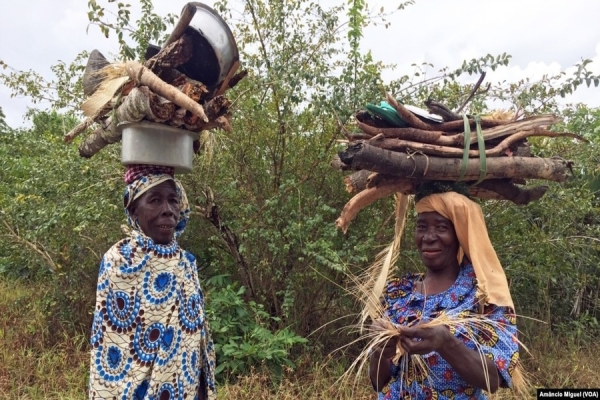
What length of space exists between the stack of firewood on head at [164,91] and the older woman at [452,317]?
995 millimetres

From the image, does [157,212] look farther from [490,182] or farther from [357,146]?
[490,182]

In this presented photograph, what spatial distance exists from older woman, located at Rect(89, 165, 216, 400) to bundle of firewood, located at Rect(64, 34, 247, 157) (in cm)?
26

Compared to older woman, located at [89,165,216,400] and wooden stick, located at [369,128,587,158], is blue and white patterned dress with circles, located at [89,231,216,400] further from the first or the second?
wooden stick, located at [369,128,587,158]

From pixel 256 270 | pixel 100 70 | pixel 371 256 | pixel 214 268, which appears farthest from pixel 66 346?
pixel 100 70

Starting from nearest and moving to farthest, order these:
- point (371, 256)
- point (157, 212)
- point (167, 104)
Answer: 1. point (167, 104)
2. point (157, 212)
3. point (371, 256)

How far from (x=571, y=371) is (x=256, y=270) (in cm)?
283

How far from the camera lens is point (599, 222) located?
5.04 meters

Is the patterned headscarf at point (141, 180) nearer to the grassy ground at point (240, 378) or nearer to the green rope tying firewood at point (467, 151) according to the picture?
the green rope tying firewood at point (467, 151)

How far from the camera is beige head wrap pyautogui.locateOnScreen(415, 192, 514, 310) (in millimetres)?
1867

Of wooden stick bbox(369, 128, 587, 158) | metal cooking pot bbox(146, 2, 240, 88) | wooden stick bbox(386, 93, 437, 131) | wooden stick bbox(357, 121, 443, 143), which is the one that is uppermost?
metal cooking pot bbox(146, 2, 240, 88)

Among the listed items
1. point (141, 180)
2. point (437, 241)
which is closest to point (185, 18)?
point (141, 180)

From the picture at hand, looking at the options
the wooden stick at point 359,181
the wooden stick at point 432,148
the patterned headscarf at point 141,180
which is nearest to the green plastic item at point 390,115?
the wooden stick at point 432,148

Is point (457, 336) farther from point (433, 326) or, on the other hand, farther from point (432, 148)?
point (432, 148)

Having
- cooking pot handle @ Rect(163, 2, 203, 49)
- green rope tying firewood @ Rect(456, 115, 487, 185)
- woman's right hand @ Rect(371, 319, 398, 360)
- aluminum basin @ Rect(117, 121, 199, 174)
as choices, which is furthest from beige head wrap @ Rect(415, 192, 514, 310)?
cooking pot handle @ Rect(163, 2, 203, 49)
